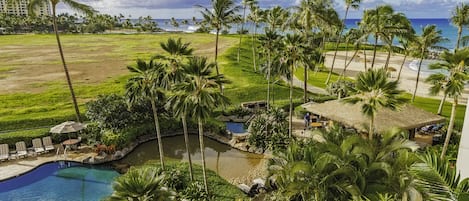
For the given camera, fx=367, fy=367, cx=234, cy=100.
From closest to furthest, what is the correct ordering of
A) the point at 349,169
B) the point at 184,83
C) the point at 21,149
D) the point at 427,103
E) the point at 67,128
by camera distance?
the point at 349,169, the point at 184,83, the point at 67,128, the point at 21,149, the point at 427,103

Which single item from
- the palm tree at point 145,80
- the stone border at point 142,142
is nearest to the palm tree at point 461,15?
the stone border at point 142,142

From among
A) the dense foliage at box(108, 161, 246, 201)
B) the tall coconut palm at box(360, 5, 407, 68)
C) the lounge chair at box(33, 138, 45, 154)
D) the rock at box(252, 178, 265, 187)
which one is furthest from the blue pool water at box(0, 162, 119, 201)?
the tall coconut palm at box(360, 5, 407, 68)

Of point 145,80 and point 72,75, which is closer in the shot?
point 145,80

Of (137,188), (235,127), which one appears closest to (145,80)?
(137,188)

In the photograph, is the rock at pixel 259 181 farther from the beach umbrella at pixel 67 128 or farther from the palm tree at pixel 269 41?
the beach umbrella at pixel 67 128

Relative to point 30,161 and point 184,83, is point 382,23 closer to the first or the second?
point 184,83

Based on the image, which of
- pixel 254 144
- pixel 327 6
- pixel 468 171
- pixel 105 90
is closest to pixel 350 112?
pixel 254 144

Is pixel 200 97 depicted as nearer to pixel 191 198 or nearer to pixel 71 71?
pixel 191 198

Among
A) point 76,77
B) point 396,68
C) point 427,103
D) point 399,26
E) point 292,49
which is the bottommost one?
point 427,103
